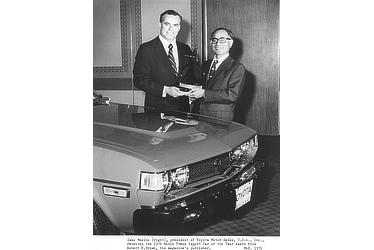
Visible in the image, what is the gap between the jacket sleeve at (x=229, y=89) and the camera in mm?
990

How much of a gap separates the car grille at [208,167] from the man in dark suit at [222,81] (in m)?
0.10

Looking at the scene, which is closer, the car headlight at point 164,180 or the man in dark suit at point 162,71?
the car headlight at point 164,180

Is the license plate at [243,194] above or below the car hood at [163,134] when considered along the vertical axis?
→ below

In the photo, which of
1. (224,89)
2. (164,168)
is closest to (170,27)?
(224,89)

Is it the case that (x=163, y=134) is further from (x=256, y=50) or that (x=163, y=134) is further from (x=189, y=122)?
(x=256, y=50)

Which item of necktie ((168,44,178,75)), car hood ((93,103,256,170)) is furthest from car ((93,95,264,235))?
necktie ((168,44,178,75))

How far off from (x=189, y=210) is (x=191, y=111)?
0.76ft

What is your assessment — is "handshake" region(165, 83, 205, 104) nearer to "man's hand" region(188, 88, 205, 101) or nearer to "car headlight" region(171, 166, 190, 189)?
"man's hand" region(188, 88, 205, 101)

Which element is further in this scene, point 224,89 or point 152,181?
point 224,89

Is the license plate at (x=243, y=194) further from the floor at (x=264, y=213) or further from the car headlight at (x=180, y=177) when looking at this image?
the car headlight at (x=180, y=177)

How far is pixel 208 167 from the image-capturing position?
923mm

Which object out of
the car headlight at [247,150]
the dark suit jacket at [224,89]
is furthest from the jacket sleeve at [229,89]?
the car headlight at [247,150]
